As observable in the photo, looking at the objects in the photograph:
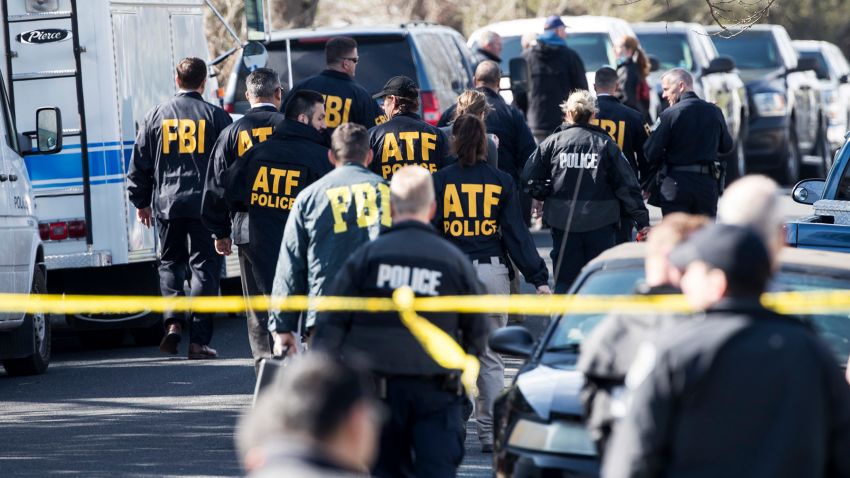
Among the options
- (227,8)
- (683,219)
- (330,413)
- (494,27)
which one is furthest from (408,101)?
(227,8)

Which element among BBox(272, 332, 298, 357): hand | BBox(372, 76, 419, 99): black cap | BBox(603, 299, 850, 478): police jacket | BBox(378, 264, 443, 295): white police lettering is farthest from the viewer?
BBox(372, 76, 419, 99): black cap

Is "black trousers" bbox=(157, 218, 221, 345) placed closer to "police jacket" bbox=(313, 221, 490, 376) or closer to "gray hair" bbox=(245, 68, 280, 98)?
"gray hair" bbox=(245, 68, 280, 98)

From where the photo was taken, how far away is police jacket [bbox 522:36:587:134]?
600 inches

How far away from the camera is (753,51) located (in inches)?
996

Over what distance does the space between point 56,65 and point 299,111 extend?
13.1ft

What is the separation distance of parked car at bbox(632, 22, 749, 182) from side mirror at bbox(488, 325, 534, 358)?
14253 mm

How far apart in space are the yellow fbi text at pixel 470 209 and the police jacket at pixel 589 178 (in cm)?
173

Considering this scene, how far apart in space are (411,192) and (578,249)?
4.43 m

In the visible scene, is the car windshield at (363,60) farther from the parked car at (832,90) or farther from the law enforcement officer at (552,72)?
the parked car at (832,90)

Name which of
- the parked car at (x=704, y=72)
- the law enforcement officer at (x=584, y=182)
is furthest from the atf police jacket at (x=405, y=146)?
the parked car at (x=704, y=72)

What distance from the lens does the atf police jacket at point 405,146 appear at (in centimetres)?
1007

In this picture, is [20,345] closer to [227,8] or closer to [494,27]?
[494,27]

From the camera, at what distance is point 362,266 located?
639 centimetres

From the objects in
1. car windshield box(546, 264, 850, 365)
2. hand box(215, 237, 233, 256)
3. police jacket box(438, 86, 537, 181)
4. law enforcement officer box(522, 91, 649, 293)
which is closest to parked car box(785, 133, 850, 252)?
law enforcement officer box(522, 91, 649, 293)
